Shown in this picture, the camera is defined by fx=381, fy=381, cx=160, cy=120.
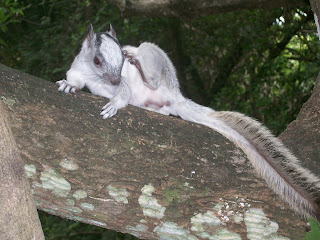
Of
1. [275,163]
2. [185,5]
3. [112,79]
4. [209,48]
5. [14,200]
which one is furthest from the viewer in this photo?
[209,48]

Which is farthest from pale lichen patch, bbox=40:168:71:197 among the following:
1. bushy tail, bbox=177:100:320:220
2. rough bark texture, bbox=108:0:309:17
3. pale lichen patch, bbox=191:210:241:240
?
rough bark texture, bbox=108:0:309:17

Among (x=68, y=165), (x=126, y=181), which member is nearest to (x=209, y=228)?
(x=126, y=181)

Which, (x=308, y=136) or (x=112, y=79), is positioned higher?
(x=112, y=79)

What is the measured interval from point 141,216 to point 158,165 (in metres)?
0.25

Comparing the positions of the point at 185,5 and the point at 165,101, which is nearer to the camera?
the point at 165,101

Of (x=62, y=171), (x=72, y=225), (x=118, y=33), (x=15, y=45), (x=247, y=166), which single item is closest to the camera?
(x=62, y=171)

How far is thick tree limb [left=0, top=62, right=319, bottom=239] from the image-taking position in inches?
68.8

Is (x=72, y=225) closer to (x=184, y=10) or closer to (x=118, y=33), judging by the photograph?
(x=118, y=33)

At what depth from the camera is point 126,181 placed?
5.81 feet

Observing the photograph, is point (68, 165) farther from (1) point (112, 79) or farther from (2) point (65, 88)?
(1) point (112, 79)

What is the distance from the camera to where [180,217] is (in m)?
1.77

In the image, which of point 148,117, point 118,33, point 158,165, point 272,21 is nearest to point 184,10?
point 118,33

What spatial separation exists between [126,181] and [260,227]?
2.16ft

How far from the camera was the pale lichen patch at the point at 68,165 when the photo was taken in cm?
174
